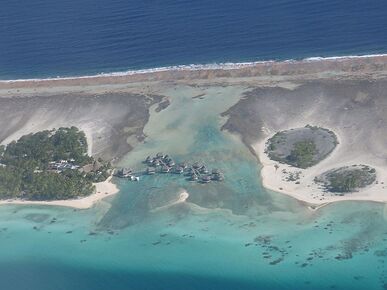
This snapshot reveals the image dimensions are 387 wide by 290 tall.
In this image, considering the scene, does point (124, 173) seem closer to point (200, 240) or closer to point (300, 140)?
point (200, 240)

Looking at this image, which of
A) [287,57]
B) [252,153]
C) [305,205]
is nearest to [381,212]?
[305,205]

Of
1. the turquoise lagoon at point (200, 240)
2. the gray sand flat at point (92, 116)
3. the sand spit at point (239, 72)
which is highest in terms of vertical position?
the sand spit at point (239, 72)

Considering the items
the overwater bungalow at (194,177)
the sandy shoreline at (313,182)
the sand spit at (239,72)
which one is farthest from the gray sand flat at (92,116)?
the sandy shoreline at (313,182)

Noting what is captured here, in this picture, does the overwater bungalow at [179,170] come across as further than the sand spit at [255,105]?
No

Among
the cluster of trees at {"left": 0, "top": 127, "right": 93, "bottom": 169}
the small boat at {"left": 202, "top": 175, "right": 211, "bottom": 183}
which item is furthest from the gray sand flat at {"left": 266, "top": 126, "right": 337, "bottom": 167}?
the cluster of trees at {"left": 0, "top": 127, "right": 93, "bottom": 169}

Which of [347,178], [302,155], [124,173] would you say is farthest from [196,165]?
[347,178]

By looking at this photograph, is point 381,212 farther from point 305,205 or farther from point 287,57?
point 287,57

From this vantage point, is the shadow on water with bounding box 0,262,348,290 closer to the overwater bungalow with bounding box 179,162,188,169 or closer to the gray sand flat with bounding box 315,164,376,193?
the gray sand flat with bounding box 315,164,376,193

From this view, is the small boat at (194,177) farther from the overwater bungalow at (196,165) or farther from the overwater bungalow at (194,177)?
the overwater bungalow at (196,165)
